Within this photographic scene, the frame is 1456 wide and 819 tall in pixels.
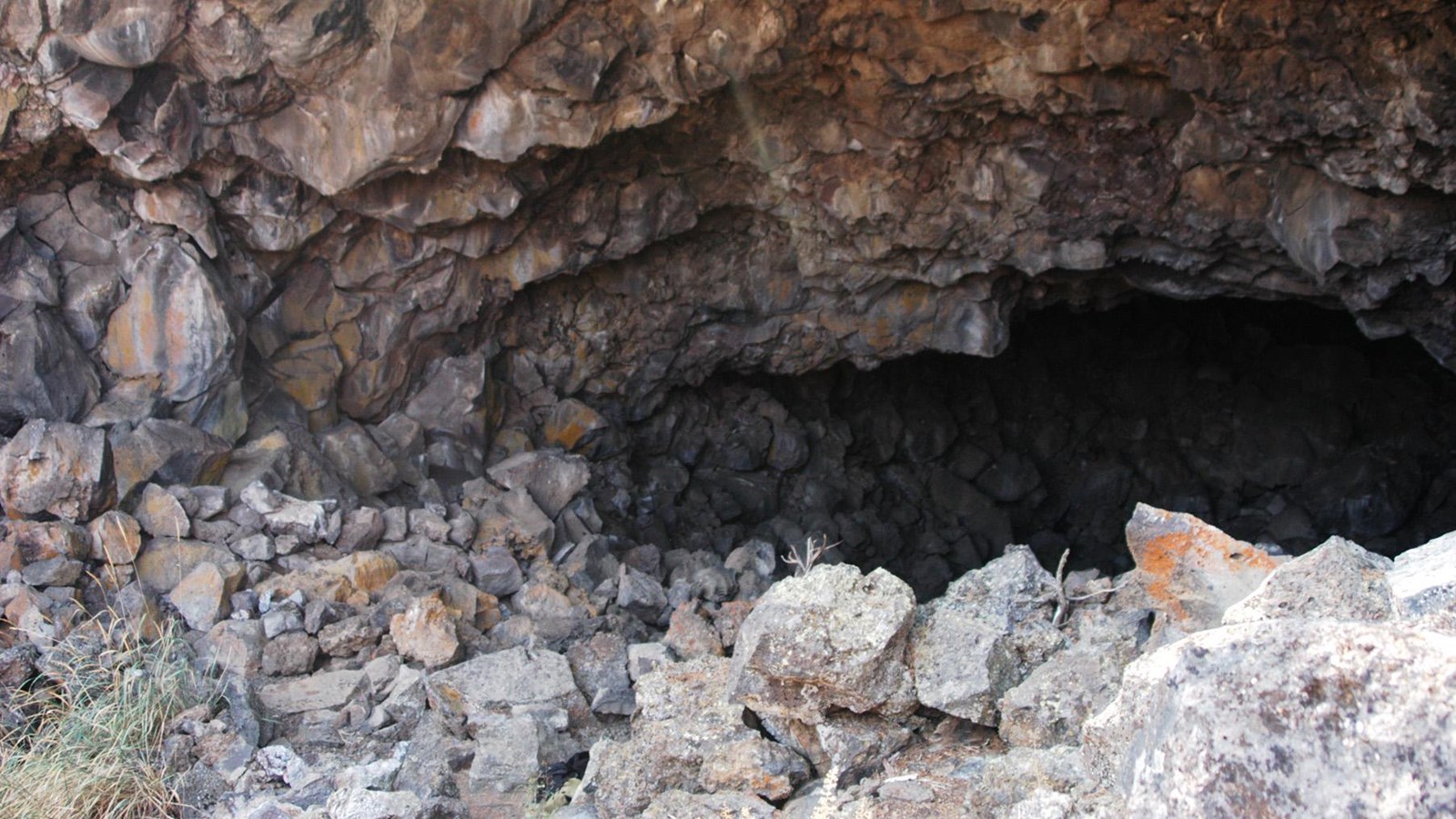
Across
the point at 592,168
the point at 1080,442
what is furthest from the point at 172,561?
the point at 1080,442

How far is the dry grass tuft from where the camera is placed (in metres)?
3.57

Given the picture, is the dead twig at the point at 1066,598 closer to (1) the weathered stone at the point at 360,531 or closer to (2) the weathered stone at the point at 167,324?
(1) the weathered stone at the point at 360,531

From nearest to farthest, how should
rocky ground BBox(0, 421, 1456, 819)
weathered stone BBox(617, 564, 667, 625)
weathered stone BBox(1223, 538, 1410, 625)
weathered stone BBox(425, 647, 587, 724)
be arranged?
1. rocky ground BBox(0, 421, 1456, 819)
2. weathered stone BBox(1223, 538, 1410, 625)
3. weathered stone BBox(425, 647, 587, 724)
4. weathered stone BBox(617, 564, 667, 625)

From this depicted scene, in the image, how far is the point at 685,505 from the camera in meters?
8.09

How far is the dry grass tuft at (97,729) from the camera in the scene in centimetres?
357

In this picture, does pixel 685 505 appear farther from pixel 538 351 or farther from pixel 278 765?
pixel 278 765

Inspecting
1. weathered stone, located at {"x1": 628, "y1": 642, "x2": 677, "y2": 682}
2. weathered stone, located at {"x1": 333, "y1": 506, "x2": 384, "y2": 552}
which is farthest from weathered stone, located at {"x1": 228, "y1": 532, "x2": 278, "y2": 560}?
weathered stone, located at {"x1": 628, "y1": 642, "x2": 677, "y2": 682}

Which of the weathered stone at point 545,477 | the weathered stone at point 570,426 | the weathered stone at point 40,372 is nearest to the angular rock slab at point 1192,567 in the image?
the weathered stone at point 545,477

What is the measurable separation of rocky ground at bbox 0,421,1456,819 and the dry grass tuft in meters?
0.10

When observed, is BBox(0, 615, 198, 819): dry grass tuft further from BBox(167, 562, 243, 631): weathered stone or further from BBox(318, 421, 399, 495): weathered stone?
BBox(318, 421, 399, 495): weathered stone

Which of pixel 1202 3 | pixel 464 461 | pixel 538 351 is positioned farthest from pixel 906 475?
pixel 1202 3

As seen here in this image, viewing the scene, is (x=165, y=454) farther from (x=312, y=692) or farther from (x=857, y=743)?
(x=857, y=743)

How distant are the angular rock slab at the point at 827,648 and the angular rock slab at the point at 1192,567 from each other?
0.74m

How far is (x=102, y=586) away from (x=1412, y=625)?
4797 millimetres
